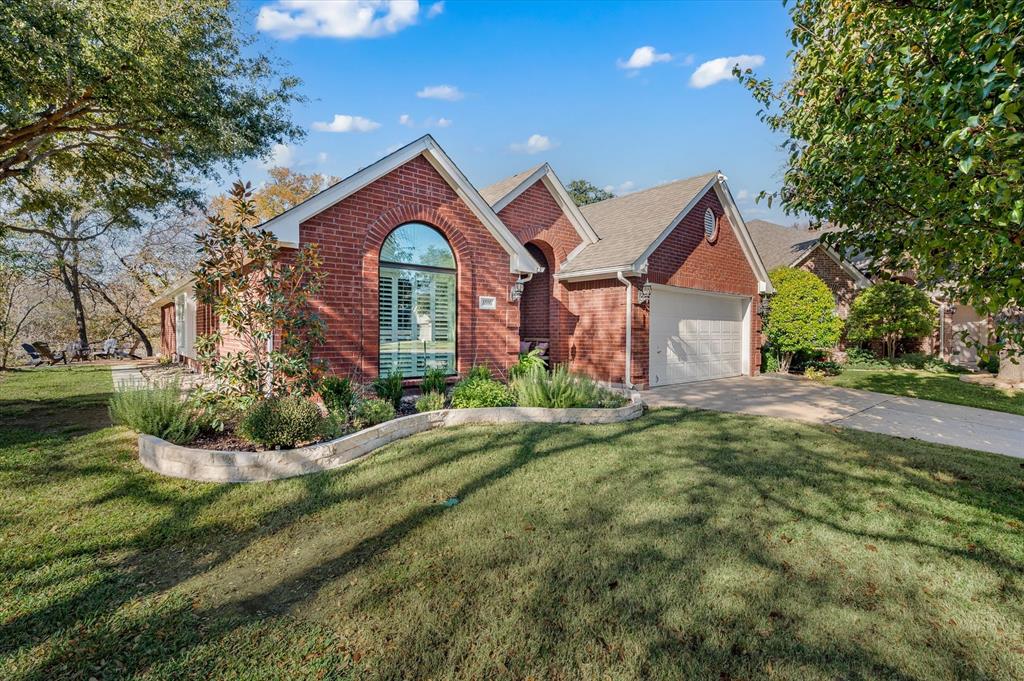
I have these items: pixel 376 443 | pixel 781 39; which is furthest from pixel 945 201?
pixel 376 443

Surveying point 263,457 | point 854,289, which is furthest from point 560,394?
point 854,289

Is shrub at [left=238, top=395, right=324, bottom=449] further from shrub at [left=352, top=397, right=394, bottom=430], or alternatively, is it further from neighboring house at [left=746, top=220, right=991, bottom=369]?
neighboring house at [left=746, top=220, right=991, bottom=369]

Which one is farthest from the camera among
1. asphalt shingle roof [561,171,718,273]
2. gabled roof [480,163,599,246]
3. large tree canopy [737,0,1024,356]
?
gabled roof [480,163,599,246]

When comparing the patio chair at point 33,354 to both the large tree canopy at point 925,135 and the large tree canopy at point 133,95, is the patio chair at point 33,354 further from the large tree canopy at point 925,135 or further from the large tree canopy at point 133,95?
the large tree canopy at point 925,135

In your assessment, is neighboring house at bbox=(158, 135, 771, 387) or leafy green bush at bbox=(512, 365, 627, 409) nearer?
leafy green bush at bbox=(512, 365, 627, 409)

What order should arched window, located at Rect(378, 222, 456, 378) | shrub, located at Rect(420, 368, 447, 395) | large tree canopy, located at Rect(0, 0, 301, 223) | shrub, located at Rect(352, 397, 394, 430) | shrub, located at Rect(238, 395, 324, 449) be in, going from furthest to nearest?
arched window, located at Rect(378, 222, 456, 378), shrub, located at Rect(420, 368, 447, 395), shrub, located at Rect(352, 397, 394, 430), large tree canopy, located at Rect(0, 0, 301, 223), shrub, located at Rect(238, 395, 324, 449)

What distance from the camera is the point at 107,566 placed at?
3396 mm

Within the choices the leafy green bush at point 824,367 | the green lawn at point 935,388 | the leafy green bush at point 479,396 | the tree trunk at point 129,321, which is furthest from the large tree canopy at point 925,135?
the tree trunk at point 129,321

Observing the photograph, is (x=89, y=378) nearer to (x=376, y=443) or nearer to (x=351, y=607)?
(x=376, y=443)

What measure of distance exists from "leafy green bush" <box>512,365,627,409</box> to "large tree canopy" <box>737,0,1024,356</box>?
4.20m

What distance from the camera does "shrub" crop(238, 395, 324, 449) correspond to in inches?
216

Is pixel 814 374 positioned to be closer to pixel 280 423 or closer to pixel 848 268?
pixel 848 268

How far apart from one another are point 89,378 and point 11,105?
10.7m

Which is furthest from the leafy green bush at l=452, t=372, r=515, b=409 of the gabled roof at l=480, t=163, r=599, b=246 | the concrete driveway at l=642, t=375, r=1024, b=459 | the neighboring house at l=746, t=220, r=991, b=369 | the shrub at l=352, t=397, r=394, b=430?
the neighboring house at l=746, t=220, r=991, b=369
